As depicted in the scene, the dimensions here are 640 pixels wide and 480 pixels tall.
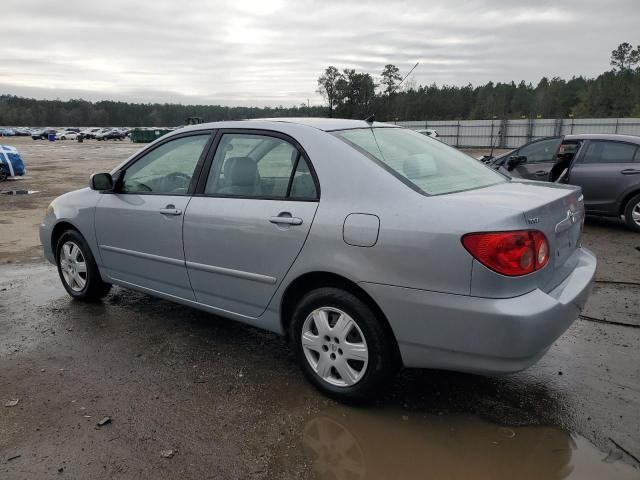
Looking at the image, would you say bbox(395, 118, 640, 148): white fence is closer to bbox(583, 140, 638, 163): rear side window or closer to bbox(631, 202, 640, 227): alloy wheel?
bbox(583, 140, 638, 163): rear side window

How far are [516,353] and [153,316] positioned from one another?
3254 millimetres

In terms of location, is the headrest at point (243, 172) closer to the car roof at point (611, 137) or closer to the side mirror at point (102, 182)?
the side mirror at point (102, 182)

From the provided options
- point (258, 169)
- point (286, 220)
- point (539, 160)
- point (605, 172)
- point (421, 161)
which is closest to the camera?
point (286, 220)

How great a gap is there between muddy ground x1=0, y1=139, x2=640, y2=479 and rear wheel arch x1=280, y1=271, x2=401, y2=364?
0.46 m

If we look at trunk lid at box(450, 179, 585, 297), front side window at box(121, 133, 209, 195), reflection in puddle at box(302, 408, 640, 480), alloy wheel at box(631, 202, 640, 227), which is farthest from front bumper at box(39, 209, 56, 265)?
alloy wheel at box(631, 202, 640, 227)

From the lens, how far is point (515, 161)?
30.0ft

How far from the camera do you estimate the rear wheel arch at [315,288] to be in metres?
2.82

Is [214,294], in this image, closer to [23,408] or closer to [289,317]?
[289,317]

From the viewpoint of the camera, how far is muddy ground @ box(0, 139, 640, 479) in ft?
8.34

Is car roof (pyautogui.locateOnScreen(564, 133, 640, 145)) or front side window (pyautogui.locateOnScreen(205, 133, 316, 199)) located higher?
front side window (pyautogui.locateOnScreen(205, 133, 316, 199))

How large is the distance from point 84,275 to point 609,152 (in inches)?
308

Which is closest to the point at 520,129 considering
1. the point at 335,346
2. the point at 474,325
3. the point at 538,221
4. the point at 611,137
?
the point at 611,137

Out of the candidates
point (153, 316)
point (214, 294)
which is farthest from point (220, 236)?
point (153, 316)

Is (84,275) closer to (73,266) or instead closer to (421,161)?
(73,266)
